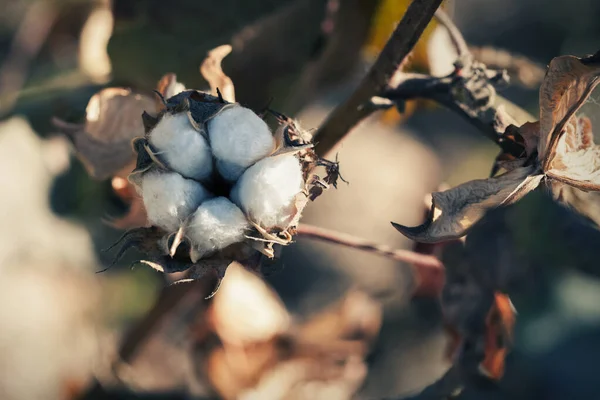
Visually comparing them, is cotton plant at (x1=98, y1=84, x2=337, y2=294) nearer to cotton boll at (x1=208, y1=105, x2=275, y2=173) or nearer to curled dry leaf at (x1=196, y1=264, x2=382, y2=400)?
cotton boll at (x1=208, y1=105, x2=275, y2=173)

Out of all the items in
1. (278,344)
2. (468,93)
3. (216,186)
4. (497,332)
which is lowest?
(278,344)

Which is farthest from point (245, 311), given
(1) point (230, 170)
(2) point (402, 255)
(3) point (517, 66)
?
(1) point (230, 170)

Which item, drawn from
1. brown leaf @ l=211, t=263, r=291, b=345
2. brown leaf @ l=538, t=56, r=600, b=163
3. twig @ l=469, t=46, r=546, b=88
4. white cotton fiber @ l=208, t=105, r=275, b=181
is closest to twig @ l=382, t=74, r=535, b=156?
brown leaf @ l=538, t=56, r=600, b=163

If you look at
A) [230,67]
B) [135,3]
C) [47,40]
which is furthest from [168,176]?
[47,40]

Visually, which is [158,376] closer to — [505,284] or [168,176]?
[505,284]

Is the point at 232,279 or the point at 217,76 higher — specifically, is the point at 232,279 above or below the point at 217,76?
below

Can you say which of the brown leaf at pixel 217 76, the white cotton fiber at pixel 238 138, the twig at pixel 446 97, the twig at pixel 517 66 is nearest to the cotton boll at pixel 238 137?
the white cotton fiber at pixel 238 138

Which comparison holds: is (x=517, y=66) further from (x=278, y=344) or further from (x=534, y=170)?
(x=278, y=344)
